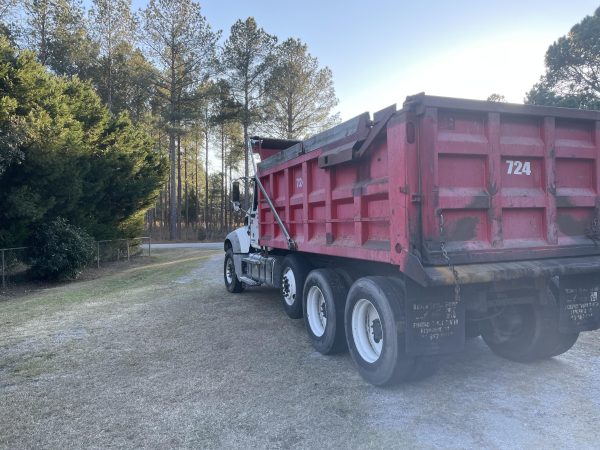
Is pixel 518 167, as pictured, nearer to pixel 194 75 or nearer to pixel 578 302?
pixel 578 302

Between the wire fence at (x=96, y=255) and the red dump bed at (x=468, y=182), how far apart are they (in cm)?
1131

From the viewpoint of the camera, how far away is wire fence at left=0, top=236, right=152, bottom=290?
468 inches

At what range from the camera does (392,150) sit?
3.78 meters

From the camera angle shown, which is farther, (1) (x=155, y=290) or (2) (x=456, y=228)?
(1) (x=155, y=290)

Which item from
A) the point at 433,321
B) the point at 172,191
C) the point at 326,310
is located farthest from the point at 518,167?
the point at 172,191

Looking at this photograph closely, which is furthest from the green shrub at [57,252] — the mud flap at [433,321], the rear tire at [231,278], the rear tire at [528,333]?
the rear tire at [528,333]

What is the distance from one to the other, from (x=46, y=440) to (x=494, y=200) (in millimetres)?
4289

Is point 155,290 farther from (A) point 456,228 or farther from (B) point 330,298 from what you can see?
(A) point 456,228

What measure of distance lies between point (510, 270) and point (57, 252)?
13.1 metres

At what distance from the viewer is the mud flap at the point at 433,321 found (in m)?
3.70

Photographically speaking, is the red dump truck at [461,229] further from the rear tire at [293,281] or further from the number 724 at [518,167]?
the rear tire at [293,281]

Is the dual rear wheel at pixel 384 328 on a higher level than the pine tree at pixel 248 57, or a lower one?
lower

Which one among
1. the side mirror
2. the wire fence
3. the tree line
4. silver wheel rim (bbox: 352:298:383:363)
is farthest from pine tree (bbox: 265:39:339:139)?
silver wheel rim (bbox: 352:298:383:363)

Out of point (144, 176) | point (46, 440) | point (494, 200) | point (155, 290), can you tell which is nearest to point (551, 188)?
point (494, 200)
